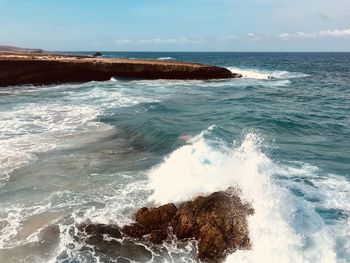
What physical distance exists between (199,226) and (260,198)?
74.8 inches

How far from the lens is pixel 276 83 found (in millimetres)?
47531

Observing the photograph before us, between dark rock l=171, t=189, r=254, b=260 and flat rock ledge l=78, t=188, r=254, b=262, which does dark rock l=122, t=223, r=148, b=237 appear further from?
dark rock l=171, t=189, r=254, b=260

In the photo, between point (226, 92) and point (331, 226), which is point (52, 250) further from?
point (226, 92)

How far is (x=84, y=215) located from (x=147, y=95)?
24.7 metres

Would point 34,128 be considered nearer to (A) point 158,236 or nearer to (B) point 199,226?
(A) point 158,236

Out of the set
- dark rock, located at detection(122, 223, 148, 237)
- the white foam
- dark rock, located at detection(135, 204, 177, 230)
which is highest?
dark rock, located at detection(135, 204, 177, 230)

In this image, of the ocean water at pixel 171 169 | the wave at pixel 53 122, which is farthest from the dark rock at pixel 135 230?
the wave at pixel 53 122

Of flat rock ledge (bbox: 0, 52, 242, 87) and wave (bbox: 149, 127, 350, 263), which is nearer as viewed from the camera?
wave (bbox: 149, 127, 350, 263)

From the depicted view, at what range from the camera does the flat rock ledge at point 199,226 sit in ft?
32.6

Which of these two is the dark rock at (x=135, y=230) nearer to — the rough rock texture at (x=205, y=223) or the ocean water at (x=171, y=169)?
the rough rock texture at (x=205, y=223)

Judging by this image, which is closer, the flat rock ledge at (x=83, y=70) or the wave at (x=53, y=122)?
the wave at (x=53, y=122)

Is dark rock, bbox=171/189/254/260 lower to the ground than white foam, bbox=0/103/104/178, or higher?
higher

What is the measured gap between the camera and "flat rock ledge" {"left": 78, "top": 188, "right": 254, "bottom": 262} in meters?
9.95

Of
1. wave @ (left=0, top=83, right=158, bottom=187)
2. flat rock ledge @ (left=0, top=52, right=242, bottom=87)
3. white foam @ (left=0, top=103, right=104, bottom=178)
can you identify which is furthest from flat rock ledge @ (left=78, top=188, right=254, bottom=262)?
flat rock ledge @ (left=0, top=52, right=242, bottom=87)
